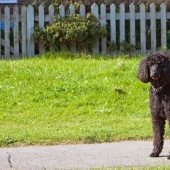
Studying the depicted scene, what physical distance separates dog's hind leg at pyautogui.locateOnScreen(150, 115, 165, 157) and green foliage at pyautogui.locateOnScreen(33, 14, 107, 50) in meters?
7.69

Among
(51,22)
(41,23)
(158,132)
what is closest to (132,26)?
(51,22)

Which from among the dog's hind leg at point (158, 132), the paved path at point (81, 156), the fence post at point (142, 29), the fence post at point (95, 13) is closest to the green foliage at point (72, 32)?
the fence post at point (95, 13)

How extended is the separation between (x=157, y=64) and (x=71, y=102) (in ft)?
13.1

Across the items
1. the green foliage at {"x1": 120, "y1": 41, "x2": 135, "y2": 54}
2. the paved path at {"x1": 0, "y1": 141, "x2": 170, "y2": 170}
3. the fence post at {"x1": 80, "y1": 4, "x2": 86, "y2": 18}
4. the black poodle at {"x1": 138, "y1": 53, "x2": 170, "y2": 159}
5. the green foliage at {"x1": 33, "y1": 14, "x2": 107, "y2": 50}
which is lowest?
the paved path at {"x1": 0, "y1": 141, "x2": 170, "y2": 170}

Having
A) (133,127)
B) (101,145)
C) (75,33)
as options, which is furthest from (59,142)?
(75,33)

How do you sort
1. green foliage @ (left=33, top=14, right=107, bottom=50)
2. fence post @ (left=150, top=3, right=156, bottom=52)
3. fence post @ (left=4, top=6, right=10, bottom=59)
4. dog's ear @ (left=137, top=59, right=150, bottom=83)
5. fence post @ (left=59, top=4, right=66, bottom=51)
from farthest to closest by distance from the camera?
fence post @ (left=150, top=3, right=156, bottom=52), fence post @ (left=4, top=6, right=10, bottom=59), fence post @ (left=59, top=4, right=66, bottom=51), green foliage @ (left=33, top=14, right=107, bottom=50), dog's ear @ (left=137, top=59, right=150, bottom=83)

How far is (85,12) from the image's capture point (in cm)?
1645

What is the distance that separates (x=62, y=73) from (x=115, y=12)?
3.70 m

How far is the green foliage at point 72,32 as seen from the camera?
1558 cm

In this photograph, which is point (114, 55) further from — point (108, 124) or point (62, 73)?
point (108, 124)

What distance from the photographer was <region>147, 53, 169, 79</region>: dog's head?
764 centimetres

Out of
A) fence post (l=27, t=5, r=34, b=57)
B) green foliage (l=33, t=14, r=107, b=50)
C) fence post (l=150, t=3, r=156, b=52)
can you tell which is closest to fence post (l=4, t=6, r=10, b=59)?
fence post (l=27, t=5, r=34, b=57)

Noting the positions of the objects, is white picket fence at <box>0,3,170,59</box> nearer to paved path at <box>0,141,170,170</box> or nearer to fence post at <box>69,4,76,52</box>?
fence post at <box>69,4,76,52</box>

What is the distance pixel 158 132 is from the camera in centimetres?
806
